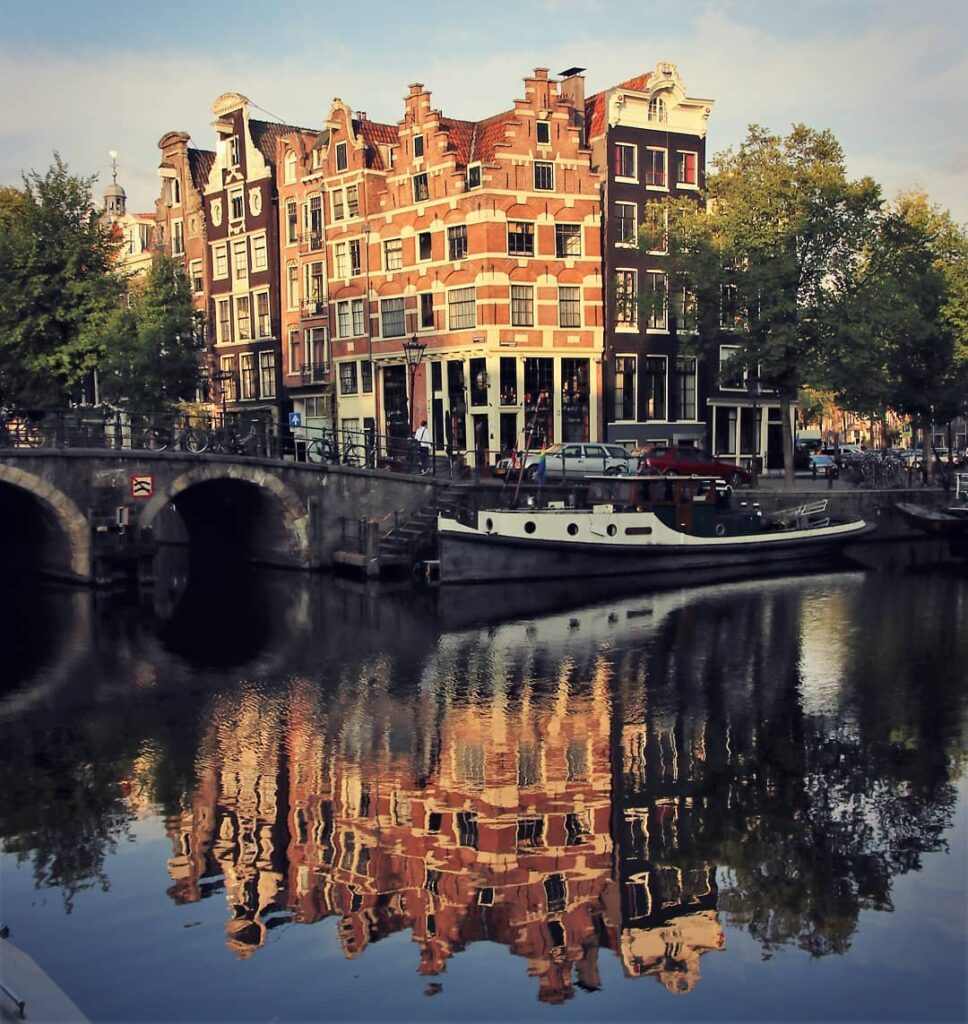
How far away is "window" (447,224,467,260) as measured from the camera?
50969 mm

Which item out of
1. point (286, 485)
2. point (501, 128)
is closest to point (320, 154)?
point (501, 128)

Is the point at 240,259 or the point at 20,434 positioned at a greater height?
the point at 240,259

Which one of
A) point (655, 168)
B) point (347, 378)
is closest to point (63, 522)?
point (347, 378)

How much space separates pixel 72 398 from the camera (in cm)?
5081

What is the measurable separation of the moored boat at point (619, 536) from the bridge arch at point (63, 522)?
11.6 meters

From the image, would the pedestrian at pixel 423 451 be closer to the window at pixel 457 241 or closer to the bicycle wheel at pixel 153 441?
the bicycle wheel at pixel 153 441

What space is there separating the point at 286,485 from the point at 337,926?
28.7 m

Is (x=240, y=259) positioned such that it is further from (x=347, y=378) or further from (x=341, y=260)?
(x=347, y=378)

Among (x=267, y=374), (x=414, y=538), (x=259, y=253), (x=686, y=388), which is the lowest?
(x=414, y=538)

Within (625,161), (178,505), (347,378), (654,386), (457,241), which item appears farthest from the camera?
(347,378)

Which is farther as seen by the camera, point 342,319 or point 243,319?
point 243,319

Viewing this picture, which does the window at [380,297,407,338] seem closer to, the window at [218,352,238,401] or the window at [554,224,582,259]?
the window at [554,224,582,259]

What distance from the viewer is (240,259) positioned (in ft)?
207

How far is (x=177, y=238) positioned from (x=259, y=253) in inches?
333
